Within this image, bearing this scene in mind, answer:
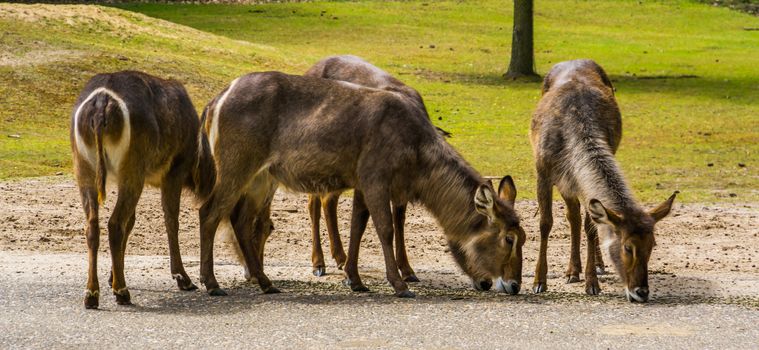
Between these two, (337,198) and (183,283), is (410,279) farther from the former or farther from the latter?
(183,283)

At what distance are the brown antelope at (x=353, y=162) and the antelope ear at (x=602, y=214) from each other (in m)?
0.63

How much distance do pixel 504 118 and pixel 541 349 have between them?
15.4 m

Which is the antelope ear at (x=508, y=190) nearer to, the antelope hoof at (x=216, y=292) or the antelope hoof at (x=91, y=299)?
the antelope hoof at (x=216, y=292)

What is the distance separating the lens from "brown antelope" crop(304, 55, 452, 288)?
11289 mm

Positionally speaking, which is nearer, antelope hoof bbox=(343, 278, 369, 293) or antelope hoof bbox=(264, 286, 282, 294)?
antelope hoof bbox=(264, 286, 282, 294)

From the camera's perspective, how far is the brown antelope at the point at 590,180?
9.86 metres

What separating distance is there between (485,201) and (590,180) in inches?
40.2

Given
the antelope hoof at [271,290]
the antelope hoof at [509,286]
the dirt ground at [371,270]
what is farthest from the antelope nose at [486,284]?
the antelope hoof at [271,290]

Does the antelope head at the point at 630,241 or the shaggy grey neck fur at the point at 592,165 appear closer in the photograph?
the antelope head at the point at 630,241

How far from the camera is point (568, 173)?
1084 centimetres

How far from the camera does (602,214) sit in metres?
9.95

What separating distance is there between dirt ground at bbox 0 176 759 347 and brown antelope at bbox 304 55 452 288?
0.75 ft

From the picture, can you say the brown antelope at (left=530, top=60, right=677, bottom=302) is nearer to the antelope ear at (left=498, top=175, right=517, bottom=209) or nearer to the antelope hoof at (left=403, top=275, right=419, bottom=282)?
the antelope ear at (left=498, top=175, right=517, bottom=209)

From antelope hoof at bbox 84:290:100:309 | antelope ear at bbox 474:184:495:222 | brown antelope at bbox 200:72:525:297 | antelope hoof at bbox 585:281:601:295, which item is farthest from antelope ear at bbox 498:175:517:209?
antelope hoof at bbox 84:290:100:309
